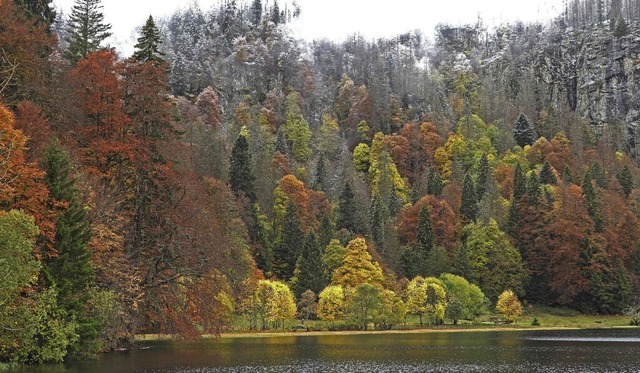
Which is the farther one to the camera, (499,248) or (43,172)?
(499,248)

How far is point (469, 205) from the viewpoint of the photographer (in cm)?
14475

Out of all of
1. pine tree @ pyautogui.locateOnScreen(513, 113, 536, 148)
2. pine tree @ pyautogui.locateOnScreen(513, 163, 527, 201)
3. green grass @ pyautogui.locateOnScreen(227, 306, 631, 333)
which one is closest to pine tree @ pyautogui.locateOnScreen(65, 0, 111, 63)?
green grass @ pyautogui.locateOnScreen(227, 306, 631, 333)

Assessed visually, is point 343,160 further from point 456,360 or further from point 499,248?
point 456,360

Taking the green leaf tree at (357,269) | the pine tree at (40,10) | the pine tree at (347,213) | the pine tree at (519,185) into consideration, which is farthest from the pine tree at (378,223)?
the pine tree at (40,10)

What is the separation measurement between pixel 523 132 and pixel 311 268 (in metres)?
95.4

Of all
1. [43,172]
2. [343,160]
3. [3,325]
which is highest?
[343,160]

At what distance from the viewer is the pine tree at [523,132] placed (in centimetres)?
18700

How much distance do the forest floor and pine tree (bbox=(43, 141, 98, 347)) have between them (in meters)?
33.9

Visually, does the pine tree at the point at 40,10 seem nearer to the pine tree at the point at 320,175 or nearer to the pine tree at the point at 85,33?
the pine tree at the point at 85,33

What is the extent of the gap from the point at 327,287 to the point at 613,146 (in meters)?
112

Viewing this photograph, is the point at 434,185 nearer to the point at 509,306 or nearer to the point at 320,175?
the point at 320,175

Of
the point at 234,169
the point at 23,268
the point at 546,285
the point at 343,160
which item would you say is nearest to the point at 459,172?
the point at 343,160

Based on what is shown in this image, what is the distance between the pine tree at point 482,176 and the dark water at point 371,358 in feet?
251

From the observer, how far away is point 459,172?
554 ft
